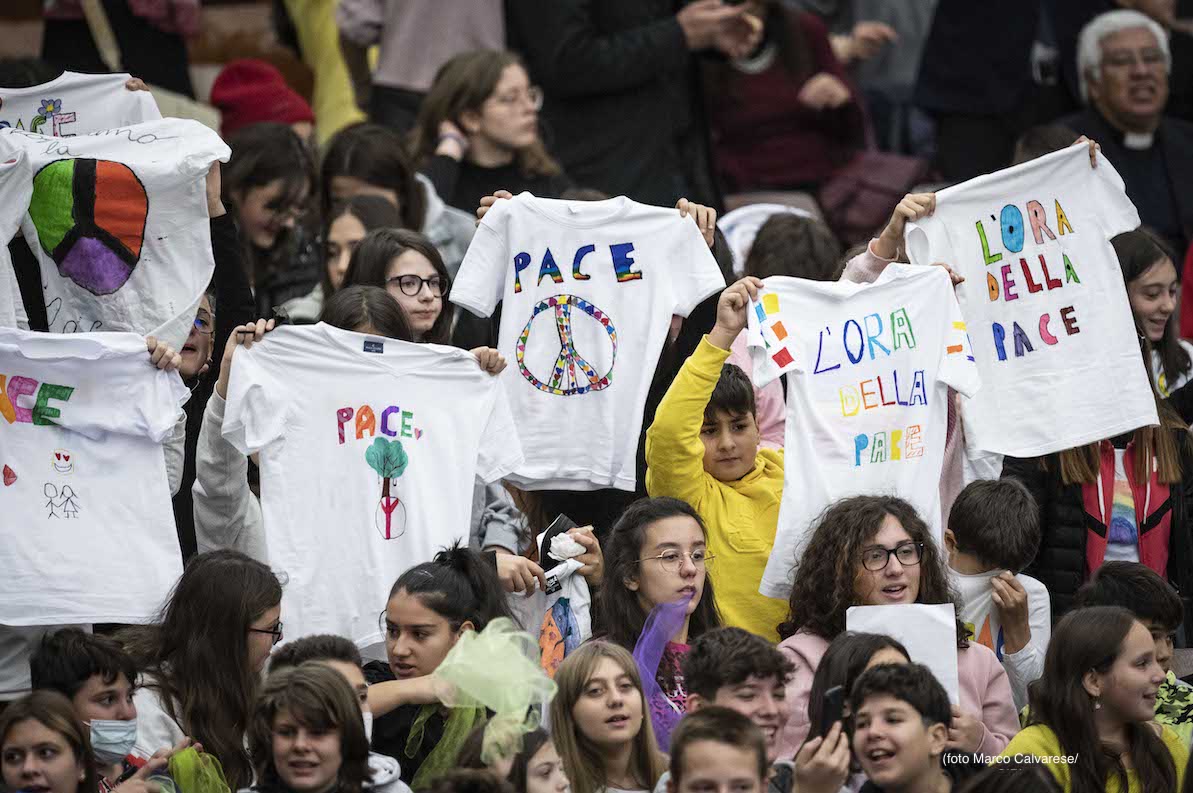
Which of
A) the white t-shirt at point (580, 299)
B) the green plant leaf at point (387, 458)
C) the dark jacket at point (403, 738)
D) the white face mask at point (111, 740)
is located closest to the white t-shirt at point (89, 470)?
the green plant leaf at point (387, 458)

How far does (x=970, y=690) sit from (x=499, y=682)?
1.80 m

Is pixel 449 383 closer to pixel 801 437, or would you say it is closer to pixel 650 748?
pixel 801 437

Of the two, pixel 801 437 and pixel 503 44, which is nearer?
pixel 801 437

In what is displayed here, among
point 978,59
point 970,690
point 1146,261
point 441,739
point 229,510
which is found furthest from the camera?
point 978,59

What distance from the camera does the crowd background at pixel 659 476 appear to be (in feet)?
17.7

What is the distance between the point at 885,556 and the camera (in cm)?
620

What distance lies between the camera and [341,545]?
21.5ft

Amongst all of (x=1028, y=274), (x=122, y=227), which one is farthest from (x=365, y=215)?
(x=1028, y=274)

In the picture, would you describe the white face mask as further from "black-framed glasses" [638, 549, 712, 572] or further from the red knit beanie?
the red knit beanie

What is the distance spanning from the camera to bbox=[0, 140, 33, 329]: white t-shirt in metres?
6.53

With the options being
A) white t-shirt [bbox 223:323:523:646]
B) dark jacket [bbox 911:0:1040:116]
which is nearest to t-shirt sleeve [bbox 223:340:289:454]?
white t-shirt [bbox 223:323:523:646]

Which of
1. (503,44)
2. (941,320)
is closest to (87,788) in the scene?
(941,320)

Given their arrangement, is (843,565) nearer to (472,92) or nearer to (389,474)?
(389,474)

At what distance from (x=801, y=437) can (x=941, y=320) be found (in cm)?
74
